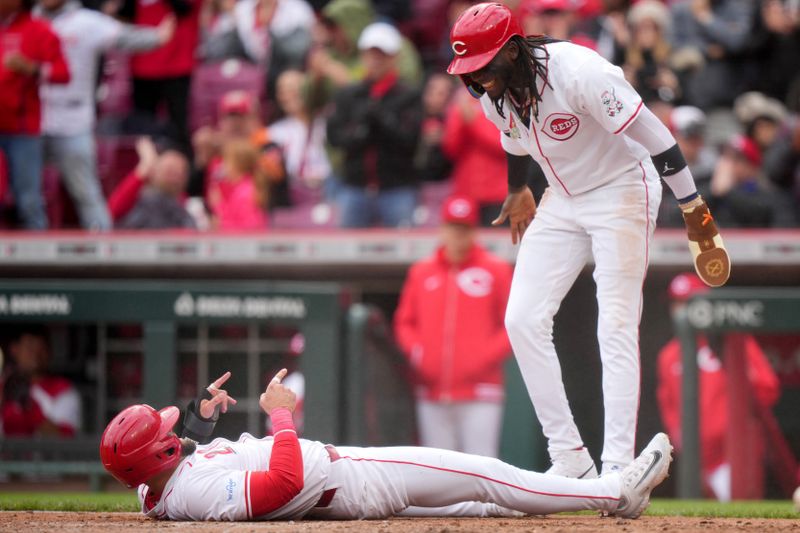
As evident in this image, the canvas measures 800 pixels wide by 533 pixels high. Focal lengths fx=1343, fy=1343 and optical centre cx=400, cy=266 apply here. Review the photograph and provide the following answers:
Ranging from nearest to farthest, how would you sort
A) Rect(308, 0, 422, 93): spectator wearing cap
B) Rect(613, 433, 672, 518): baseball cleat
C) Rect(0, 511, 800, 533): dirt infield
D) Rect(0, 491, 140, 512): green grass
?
Rect(0, 511, 800, 533): dirt infield < Rect(613, 433, 672, 518): baseball cleat < Rect(0, 491, 140, 512): green grass < Rect(308, 0, 422, 93): spectator wearing cap

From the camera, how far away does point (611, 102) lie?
461cm

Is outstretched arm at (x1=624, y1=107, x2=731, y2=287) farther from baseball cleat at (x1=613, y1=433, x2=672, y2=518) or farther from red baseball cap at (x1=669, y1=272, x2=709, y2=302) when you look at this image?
red baseball cap at (x1=669, y1=272, x2=709, y2=302)

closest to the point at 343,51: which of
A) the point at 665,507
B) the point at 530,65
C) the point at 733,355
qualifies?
the point at 733,355

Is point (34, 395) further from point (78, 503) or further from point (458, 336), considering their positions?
point (458, 336)

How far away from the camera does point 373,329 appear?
7.84 metres

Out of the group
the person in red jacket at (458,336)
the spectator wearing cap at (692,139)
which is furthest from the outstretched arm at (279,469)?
the spectator wearing cap at (692,139)

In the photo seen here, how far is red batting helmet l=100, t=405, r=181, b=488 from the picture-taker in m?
4.42

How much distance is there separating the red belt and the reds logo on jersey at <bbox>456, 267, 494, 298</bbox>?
3.39 m

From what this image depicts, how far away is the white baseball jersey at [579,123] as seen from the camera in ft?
15.2

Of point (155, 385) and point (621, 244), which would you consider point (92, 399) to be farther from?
point (621, 244)

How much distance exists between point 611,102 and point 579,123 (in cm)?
23

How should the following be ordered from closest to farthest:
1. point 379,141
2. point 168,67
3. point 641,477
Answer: point 641,477, point 379,141, point 168,67

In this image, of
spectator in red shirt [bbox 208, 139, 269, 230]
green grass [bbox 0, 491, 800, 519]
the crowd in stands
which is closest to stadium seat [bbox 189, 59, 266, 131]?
the crowd in stands

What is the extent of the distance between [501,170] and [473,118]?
1.26 feet
